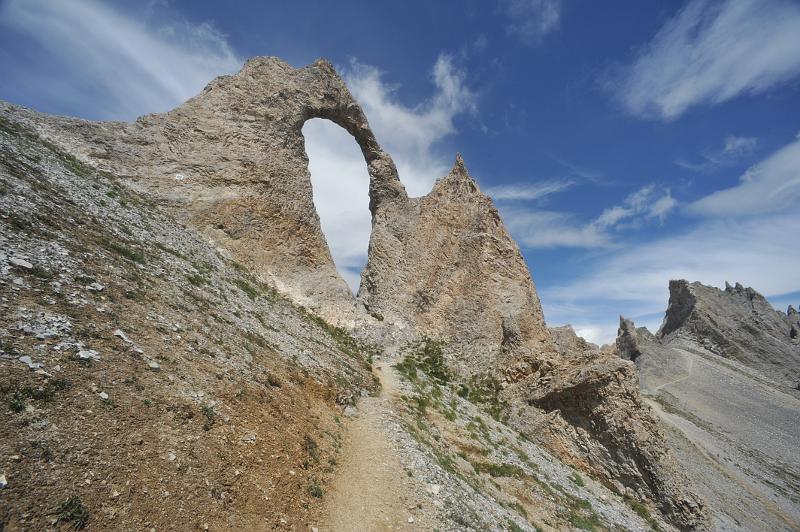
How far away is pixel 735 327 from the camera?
94.1 m

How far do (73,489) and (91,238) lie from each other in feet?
37.5

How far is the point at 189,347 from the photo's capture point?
1294 cm

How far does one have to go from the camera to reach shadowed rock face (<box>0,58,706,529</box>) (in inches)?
941

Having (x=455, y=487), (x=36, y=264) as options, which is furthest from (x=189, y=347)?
(x=455, y=487)

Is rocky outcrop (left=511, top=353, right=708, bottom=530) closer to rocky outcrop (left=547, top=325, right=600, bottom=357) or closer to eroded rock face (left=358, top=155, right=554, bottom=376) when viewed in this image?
eroded rock face (left=358, top=155, right=554, bottom=376)

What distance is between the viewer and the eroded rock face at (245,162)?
2791cm

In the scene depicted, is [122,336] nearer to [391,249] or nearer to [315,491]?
[315,491]

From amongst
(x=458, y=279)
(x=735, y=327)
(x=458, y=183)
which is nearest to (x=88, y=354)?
(x=458, y=279)

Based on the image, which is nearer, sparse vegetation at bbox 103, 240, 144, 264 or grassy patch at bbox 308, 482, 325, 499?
grassy patch at bbox 308, 482, 325, 499

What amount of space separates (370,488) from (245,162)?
2781cm

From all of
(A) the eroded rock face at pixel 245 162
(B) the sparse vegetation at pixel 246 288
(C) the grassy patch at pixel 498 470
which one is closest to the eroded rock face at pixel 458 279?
(A) the eroded rock face at pixel 245 162

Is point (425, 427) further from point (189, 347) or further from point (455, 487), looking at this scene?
point (189, 347)

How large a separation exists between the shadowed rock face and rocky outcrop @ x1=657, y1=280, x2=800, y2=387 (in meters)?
80.3

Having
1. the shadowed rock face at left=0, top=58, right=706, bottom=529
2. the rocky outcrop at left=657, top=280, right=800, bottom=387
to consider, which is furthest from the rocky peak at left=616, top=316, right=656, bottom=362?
the shadowed rock face at left=0, top=58, right=706, bottom=529
